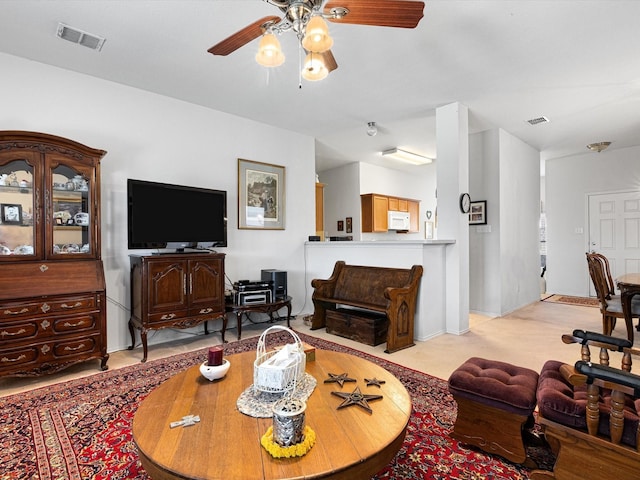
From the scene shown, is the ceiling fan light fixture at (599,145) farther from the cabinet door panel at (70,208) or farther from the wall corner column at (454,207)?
the cabinet door panel at (70,208)

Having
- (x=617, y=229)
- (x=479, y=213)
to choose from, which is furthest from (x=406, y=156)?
(x=617, y=229)

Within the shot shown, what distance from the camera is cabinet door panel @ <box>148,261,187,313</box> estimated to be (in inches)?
127

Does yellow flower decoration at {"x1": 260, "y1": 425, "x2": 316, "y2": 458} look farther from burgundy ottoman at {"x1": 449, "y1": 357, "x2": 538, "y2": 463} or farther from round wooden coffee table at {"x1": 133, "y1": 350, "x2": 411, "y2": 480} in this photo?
burgundy ottoman at {"x1": 449, "y1": 357, "x2": 538, "y2": 463}

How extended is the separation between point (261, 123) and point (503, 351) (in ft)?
13.3

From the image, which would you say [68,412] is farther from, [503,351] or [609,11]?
[609,11]

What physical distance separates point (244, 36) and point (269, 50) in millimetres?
272

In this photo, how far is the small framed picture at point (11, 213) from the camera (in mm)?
2713

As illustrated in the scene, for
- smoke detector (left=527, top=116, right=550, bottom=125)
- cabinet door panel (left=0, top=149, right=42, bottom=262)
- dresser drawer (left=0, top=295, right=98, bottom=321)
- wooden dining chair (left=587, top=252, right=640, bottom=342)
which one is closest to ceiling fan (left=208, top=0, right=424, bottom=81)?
cabinet door panel (left=0, top=149, right=42, bottom=262)

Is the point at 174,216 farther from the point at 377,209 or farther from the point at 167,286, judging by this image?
the point at 377,209

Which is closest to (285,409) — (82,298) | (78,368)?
(82,298)

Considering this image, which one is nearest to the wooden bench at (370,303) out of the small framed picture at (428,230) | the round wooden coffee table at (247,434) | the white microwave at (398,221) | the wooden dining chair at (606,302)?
the round wooden coffee table at (247,434)

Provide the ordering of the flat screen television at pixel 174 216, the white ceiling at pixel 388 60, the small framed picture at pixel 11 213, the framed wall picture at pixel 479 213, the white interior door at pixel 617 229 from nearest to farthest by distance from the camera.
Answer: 1. the white ceiling at pixel 388 60
2. the small framed picture at pixel 11 213
3. the flat screen television at pixel 174 216
4. the framed wall picture at pixel 479 213
5. the white interior door at pixel 617 229

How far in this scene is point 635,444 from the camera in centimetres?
131

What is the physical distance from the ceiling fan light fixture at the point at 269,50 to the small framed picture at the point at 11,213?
2.39 m
